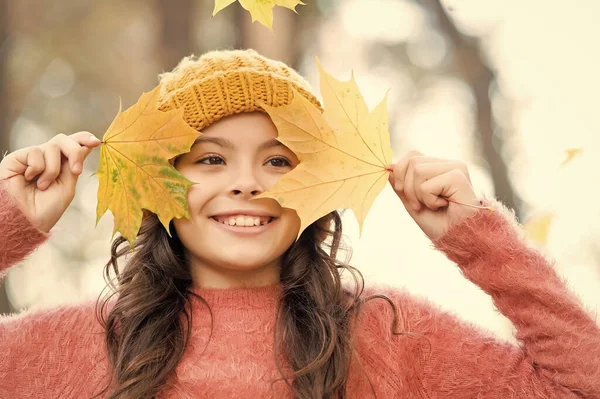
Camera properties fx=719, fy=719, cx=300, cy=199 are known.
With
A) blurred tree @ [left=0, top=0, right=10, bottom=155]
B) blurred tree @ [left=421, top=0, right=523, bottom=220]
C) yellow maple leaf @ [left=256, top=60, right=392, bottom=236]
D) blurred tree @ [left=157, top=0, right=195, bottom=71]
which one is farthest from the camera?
blurred tree @ [left=157, top=0, right=195, bottom=71]

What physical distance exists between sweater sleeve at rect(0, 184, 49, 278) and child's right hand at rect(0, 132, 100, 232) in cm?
2

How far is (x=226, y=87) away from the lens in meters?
1.96

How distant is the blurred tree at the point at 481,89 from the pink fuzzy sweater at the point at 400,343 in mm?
1989

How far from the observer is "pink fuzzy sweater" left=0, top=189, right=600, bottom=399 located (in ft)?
5.95

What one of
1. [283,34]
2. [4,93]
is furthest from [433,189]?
[4,93]

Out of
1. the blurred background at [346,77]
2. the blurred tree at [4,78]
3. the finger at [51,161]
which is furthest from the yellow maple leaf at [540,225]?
the blurred tree at [4,78]

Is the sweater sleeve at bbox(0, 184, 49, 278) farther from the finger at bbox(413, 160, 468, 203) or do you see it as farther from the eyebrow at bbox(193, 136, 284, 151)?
the finger at bbox(413, 160, 468, 203)

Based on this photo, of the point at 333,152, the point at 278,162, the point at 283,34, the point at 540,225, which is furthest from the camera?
the point at 283,34

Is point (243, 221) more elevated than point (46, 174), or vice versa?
point (243, 221)

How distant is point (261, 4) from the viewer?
179 centimetres

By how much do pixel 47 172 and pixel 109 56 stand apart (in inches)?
104

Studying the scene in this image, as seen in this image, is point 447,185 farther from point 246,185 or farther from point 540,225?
point 540,225

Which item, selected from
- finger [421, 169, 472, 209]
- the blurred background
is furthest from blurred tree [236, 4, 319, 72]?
finger [421, 169, 472, 209]

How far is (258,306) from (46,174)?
68 cm
